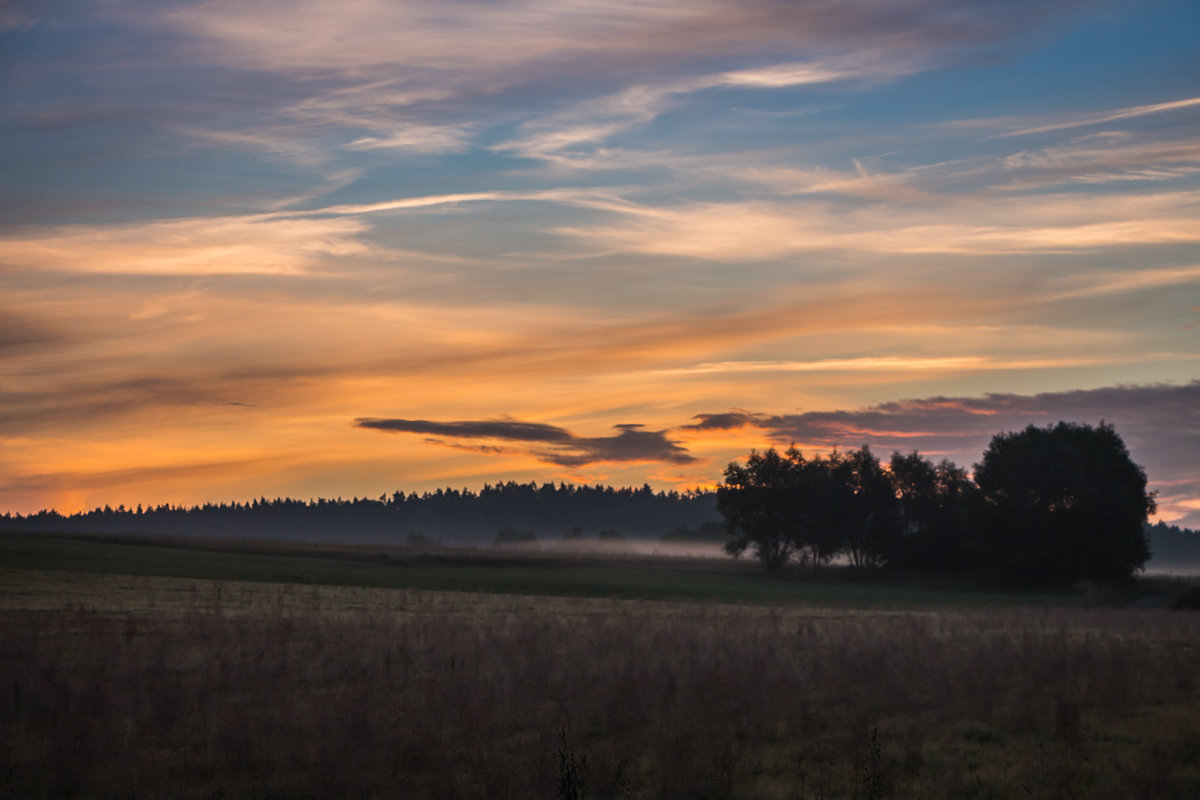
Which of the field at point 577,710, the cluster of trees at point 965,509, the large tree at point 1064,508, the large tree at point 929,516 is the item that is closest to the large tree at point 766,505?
the cluster of trees at point 965,509

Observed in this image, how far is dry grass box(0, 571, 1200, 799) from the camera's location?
37.3ft

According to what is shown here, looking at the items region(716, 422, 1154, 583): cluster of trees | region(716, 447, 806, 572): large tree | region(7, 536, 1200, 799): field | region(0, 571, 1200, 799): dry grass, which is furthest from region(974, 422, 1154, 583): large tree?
region(0, 571, 1200, 799): dry grass

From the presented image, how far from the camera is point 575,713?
14.6 metres

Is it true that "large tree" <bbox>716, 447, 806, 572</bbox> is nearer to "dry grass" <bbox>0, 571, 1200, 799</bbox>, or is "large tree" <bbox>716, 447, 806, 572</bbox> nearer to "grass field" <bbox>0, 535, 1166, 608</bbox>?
"grass field" <bbox>0, 535, 1166, 608</bbox>

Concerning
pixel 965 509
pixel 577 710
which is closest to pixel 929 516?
pixel 965 509

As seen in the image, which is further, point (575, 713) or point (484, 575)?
point (484, 575)

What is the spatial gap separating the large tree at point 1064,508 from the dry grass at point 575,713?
2420 inches

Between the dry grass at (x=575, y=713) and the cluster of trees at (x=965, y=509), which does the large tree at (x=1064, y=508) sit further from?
the dry grass at (x=575, y=713)

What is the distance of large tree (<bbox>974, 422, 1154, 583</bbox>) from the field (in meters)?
57.3

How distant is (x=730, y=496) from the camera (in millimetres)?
99562

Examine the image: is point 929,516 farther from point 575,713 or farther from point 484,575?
point 575,713

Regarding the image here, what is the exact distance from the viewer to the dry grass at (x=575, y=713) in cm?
1137

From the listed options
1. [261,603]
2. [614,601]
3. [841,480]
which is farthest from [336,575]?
[841,480]

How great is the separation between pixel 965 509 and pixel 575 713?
7679 cm
